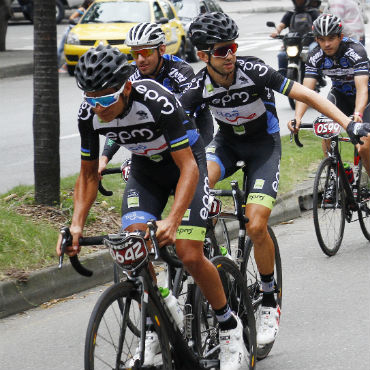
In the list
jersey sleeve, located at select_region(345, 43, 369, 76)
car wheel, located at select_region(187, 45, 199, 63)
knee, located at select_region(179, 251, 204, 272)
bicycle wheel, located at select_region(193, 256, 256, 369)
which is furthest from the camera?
car wheel, located at select_region(187, 45, 199, 63)

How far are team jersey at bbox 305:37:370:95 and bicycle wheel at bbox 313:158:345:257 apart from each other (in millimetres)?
867

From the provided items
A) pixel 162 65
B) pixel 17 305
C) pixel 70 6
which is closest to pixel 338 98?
pixel 162 65

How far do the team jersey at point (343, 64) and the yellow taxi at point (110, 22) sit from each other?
1275 cm

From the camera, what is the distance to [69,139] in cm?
1423

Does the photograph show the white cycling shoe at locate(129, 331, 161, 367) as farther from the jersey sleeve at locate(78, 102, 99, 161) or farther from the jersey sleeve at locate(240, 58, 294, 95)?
the jersey sleeve at locate(240, 58, 294, 95)

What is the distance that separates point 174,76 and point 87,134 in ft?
7.39

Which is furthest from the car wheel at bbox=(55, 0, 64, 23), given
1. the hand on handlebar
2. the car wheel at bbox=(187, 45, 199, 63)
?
the hand on handlebar

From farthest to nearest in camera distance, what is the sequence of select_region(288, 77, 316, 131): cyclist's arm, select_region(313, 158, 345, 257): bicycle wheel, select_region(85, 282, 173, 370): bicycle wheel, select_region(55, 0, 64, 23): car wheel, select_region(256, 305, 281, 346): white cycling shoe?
1. select_region(55, 0, 64, 23): car wheel
2. select_region(313, 158, 345, 257): bicycle wheel
3. select_region(288, 77, 316, 131): cyclist's arm
4. select_region(256, 305, 281, 346): white cycling shoe
5. select_region(85, 282, 173, 370): bicycle wheel

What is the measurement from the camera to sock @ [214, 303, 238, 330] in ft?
16.4

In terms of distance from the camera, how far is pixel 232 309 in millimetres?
5262

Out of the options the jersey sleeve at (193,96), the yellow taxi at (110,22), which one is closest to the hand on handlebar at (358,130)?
the jersey sleeve at (193,96)

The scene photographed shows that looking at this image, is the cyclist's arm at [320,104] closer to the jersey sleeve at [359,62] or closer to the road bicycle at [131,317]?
the road bicycle at [131,317]

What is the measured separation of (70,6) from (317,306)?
34606 millimetres

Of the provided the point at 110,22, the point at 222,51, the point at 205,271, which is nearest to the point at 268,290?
the point at 205,271
